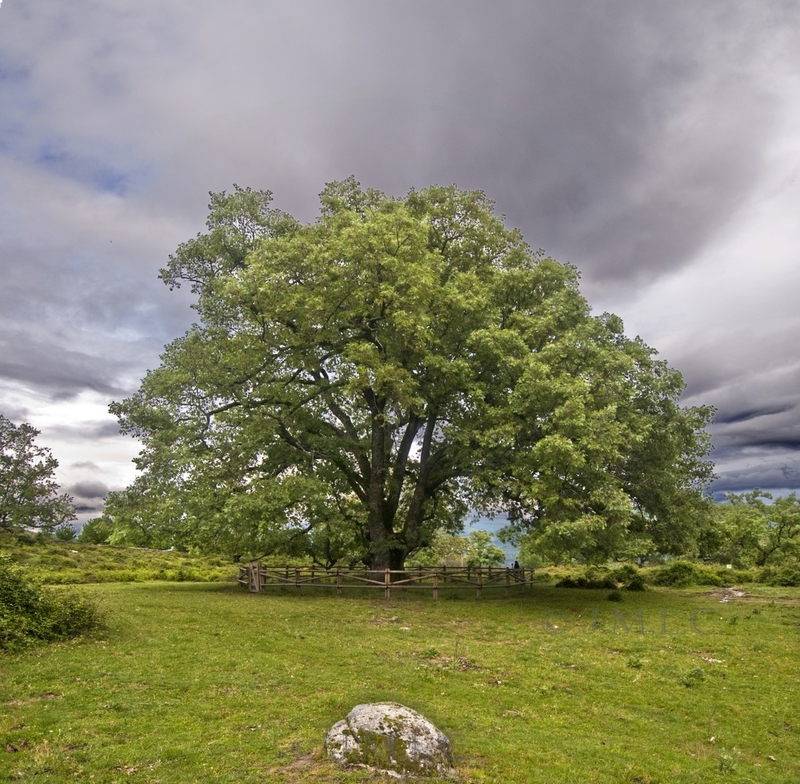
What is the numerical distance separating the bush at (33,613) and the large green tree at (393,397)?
917cm

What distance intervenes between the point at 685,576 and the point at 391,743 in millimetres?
35586

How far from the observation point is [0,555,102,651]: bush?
13.6 m

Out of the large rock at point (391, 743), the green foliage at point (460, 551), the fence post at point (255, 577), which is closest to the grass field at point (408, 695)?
the large rock at point (391, 743)

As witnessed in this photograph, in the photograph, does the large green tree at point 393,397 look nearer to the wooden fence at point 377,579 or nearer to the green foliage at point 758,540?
the wooden fence at point 377,579

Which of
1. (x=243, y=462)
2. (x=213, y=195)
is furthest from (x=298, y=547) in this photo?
(x=213, y=195)

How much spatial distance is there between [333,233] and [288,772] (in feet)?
78.6

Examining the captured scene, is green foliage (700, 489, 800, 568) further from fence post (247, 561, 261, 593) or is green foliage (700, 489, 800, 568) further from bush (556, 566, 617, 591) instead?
fence post (247, 561, 261, 593)

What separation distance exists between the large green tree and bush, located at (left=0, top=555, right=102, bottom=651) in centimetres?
917

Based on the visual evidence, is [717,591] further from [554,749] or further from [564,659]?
[554,749]

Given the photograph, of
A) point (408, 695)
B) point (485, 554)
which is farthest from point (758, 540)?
point (408, 695)

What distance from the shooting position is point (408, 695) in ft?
37.8

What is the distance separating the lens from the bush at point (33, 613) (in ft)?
44.5

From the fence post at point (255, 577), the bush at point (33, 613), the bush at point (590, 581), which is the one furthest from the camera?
the bush at point (590, 581)

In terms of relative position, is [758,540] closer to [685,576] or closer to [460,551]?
[685,576]
